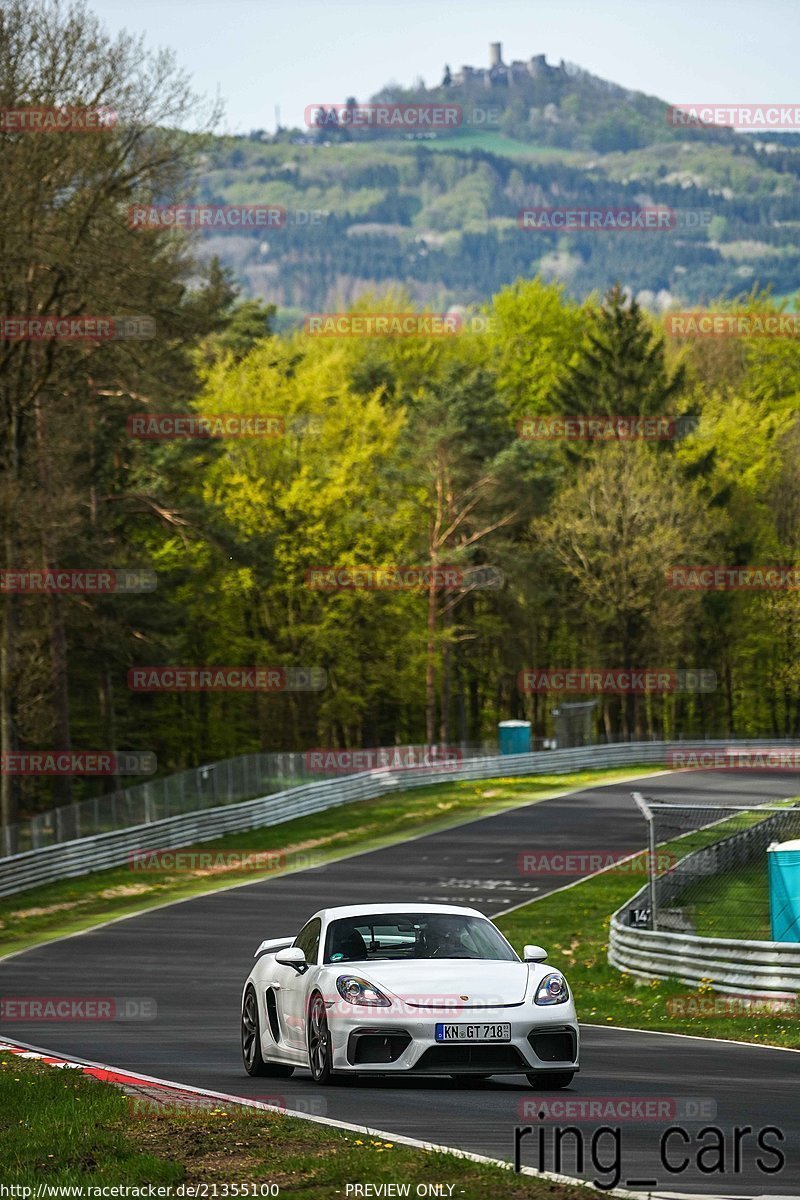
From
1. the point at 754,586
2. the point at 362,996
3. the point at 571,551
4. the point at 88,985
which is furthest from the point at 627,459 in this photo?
the point at 362,996

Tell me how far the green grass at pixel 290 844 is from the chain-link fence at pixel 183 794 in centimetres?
98

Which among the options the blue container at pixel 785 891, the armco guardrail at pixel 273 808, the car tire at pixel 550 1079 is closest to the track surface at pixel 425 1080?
the car tire at pixel 550 1079

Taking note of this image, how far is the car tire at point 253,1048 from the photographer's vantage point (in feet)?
43.9

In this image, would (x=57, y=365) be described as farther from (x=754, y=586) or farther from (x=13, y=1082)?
(x=754, y=586)

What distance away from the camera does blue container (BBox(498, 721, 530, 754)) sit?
65188 mm

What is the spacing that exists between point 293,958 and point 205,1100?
186 cm

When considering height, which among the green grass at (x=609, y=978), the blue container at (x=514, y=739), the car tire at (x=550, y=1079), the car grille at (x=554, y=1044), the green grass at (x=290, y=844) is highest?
the car grille at (x=554, y=1044)

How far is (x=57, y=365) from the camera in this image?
41.6m

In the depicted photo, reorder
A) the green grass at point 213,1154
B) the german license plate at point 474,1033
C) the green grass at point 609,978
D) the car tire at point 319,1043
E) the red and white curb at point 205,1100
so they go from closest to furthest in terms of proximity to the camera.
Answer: the red and white curb at point 205,1100 < the green grass at point 213,1154 < the german license plate at point 474,1033 < the car tire at point 319,1043 < the green grass at point 609,978

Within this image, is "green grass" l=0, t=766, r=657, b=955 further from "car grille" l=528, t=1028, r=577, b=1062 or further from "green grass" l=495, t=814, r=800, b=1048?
"car grille" l=528, t=1028, r=577, b=1062

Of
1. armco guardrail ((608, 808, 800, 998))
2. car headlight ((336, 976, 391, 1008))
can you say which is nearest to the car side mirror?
car headlight ((336, 976, 391, 1008))

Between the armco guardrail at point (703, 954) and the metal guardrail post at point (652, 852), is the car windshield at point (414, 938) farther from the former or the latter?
the metal guardrail post at point (652, 852)

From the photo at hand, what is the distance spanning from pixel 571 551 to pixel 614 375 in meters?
8.95

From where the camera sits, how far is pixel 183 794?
44.7 m
